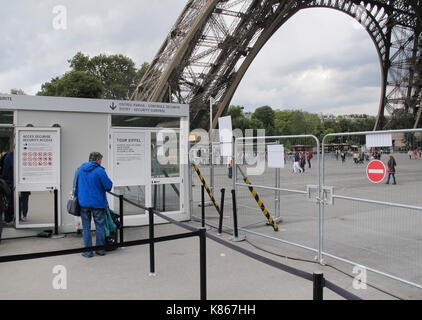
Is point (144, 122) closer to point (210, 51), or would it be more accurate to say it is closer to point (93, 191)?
point (93, 191)

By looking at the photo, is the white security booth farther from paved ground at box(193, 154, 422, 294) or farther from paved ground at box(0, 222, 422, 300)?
paved ground at box(193, 154, 422, 294)

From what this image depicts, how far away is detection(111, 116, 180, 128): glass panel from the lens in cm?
840

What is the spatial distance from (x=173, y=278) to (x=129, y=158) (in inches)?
156

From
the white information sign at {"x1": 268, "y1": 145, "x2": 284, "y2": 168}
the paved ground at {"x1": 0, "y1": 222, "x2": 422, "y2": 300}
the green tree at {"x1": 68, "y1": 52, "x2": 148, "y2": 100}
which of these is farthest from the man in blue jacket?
the green tree at {"x1": 68, "y1": 52, "x2": 148, "y2": 100}

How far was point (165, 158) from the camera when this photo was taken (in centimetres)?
894

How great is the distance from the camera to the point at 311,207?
11023mm

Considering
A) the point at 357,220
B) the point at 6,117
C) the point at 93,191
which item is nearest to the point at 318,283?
the point at 93,191

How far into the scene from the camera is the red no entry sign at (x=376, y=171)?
5.00 meters

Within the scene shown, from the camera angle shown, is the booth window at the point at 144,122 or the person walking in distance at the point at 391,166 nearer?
the person walking in distance at the point at 391,166

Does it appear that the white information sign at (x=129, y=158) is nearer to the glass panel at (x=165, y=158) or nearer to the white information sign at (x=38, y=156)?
the glass panel at (x=165, y=158)

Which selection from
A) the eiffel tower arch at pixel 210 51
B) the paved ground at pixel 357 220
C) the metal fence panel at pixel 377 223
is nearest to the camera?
the metal fence panel at pixel 377 223

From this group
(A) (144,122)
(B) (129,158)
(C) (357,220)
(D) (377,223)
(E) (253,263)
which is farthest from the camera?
(C) (357,220)

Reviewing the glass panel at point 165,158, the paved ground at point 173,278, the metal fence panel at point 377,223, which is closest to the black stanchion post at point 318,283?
the paved ground at point 173,278

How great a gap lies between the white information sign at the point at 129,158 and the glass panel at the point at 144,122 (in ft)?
0.76
